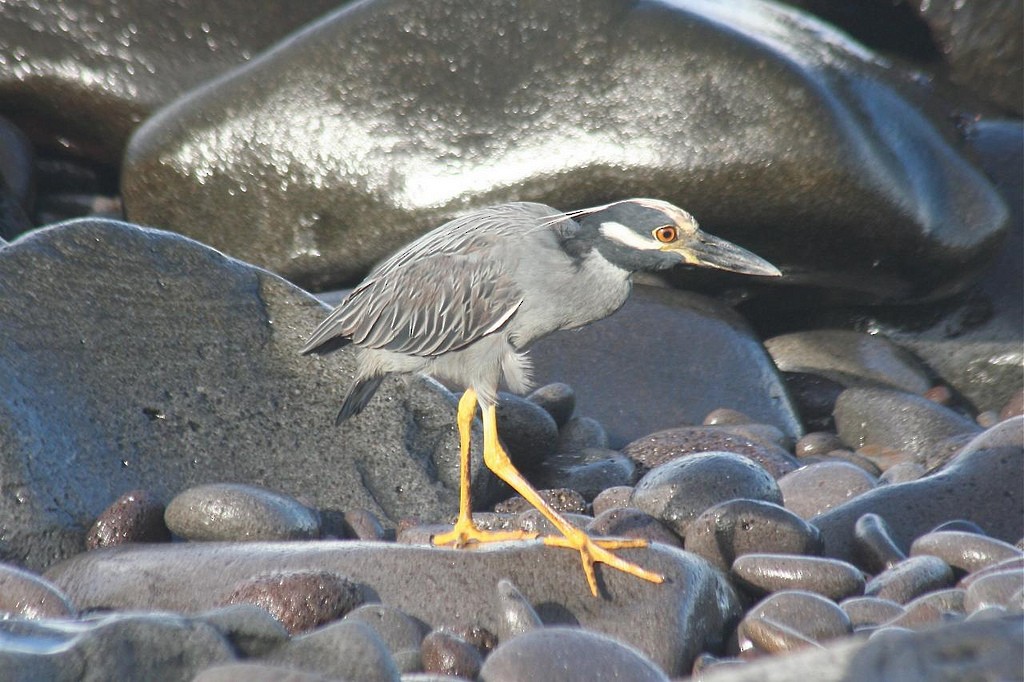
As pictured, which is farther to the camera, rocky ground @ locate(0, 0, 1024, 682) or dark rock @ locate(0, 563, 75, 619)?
rocky ground @ locate(0, 0, 1024, 682)

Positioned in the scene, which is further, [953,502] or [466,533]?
[953,502]

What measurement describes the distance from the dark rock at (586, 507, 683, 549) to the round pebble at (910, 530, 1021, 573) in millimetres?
921

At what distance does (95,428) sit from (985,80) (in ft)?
29.2

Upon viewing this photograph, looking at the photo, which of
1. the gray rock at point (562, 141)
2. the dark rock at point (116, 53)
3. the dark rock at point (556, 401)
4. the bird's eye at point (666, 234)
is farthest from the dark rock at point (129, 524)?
the dark rock at point (116, 53)

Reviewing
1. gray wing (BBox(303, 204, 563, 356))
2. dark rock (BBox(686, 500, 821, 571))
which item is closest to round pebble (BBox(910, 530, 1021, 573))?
dark rock (BBox(686, 500, 821, 571))

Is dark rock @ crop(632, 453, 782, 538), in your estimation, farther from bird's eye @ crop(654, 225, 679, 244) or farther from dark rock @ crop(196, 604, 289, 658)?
dark rock @ crop(196, 604, 289, 658)

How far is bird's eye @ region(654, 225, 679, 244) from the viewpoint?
15.3ft

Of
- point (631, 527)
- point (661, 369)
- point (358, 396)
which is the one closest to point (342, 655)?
point (631, 527)

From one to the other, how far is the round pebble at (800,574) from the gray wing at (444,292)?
4.12 ft

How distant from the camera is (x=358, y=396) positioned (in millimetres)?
5188

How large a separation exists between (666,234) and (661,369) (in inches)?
134

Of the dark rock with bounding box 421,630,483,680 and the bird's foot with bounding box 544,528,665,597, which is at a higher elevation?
the dark rock with bounding box 421,630,483,680

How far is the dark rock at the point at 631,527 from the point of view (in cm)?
478

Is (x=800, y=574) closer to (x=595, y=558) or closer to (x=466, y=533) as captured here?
(x=595, y=558)
